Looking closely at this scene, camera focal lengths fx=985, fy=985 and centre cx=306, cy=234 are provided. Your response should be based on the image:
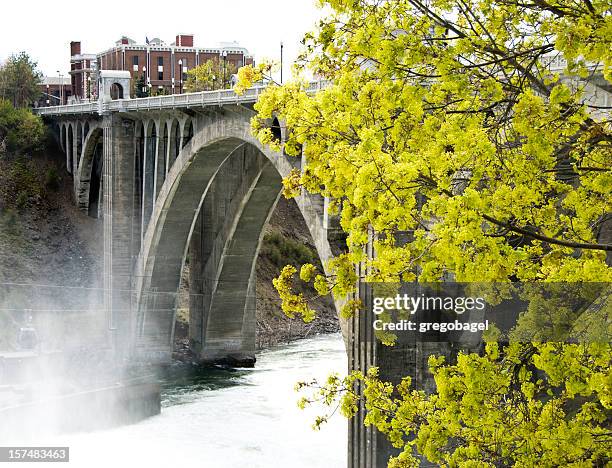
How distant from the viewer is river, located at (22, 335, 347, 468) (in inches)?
1167

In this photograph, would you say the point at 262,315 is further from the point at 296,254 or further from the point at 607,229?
the point at 607,229

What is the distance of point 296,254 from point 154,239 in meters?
20.3

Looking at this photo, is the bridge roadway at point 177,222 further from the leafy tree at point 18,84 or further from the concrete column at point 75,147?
the leafy tree at point 18,84

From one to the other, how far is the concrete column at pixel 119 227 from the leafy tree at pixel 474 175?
33.5 m

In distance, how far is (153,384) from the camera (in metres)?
36.2

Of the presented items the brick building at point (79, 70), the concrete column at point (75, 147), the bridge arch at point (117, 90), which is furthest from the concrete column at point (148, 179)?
the brick building at point (79, 70)

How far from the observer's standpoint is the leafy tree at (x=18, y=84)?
71.1m

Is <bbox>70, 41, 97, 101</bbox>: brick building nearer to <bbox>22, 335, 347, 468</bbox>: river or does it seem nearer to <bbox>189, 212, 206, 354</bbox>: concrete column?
<bbox>189, 212, 206, 354</bbox>: concrete column

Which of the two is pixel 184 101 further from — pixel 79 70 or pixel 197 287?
pixel 79 70

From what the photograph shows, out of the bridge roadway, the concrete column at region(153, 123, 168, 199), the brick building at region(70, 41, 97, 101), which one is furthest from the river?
the brick building at region(70, 41, 97, 101)

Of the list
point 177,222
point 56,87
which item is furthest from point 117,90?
point 56,87

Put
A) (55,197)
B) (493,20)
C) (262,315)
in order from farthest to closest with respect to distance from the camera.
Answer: (55,197)
(262,315)
(493,20)

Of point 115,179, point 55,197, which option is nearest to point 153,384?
point 115,179

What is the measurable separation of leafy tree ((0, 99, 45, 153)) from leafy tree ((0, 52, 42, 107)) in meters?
9.88
